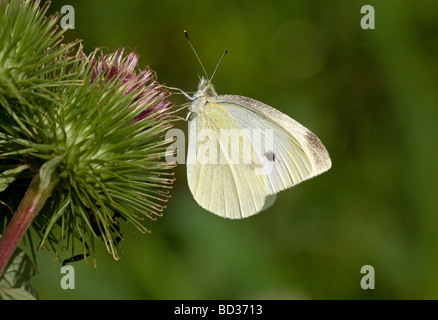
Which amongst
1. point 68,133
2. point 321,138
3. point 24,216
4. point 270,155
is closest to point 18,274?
point 24,216

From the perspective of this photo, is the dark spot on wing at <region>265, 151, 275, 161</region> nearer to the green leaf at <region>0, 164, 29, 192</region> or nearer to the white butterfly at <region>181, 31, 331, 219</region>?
the white butterfly at <region>181, 31, 331, 219</region>

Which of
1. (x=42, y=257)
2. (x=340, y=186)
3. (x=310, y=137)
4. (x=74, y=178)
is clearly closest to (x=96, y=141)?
(x=74, y=178)

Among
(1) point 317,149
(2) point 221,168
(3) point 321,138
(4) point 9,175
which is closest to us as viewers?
(4) point 9,175

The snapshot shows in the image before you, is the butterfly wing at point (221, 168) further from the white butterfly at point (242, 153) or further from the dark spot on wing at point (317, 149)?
the dark spot on wing at point (317, 149)

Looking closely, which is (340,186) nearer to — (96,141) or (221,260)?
(221,260)

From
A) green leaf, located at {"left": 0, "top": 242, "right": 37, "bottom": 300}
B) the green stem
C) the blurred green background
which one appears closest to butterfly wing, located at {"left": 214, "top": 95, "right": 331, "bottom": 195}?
the blurred green background

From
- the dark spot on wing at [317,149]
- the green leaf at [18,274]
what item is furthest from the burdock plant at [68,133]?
the dark spot on wing at [317,149]

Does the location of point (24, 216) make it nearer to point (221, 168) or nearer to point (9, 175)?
point (9, 175)

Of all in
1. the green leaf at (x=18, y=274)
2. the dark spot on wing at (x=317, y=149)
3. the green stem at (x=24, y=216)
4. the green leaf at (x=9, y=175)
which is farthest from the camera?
the dark spot on wing at (x=317, y=149)
